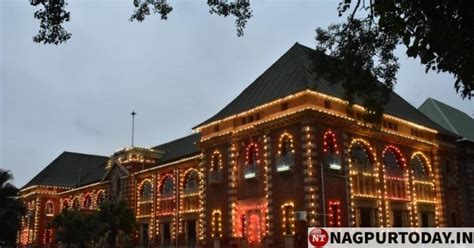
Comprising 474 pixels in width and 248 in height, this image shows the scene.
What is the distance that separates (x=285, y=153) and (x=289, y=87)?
4816 millimetres

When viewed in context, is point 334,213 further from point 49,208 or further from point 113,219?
point 49,208

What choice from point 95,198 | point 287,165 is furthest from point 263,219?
point 95,198

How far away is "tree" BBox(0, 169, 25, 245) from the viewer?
4622 cm

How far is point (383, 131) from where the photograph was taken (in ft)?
135

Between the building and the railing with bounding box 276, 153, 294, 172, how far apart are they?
89mm

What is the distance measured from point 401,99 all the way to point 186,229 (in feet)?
77.3

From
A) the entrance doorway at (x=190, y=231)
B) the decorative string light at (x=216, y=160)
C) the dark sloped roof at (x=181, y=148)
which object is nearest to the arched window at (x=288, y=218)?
the decorative string light at (x=216, y=160)

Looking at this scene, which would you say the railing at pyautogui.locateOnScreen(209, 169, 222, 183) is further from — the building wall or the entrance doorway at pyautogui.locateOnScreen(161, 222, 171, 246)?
the entrance doorway at pyautogui.locateOnScreen(161, 222, 171, 246)

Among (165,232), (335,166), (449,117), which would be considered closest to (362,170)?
(335,166)

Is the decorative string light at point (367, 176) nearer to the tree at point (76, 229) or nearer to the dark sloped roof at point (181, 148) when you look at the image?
the dark sloped roof at point (181, 148)

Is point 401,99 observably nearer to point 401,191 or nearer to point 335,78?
point 401,191

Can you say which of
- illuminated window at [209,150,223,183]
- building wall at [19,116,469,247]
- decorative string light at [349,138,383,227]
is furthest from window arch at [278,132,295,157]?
illuminated window at [209,150,223,183]

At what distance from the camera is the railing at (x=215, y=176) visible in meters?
42.6

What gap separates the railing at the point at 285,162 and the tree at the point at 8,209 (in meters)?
25.0
